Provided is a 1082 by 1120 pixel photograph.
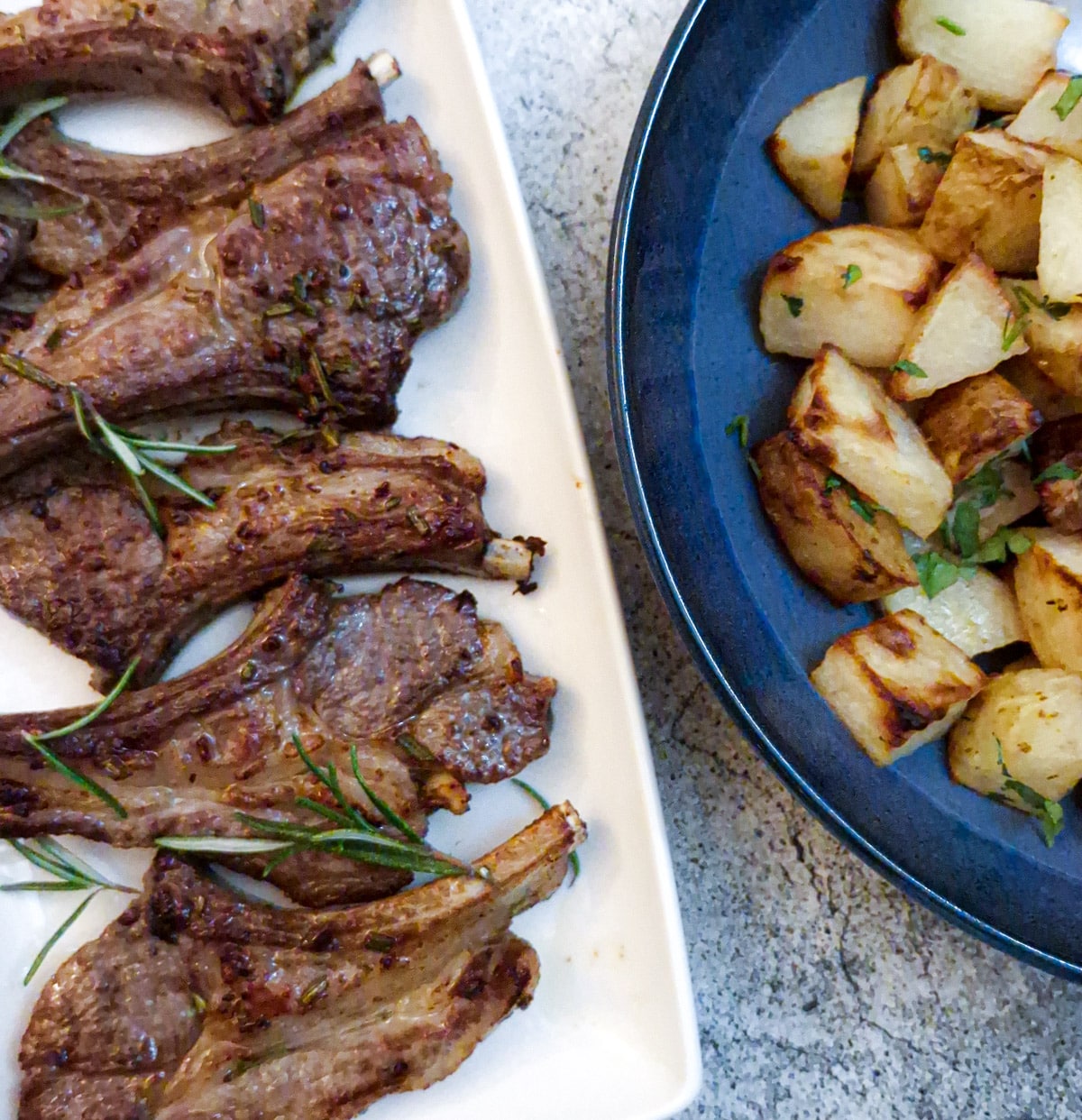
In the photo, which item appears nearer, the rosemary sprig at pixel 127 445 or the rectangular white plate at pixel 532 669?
the rosemary sprig at pixel 127 445

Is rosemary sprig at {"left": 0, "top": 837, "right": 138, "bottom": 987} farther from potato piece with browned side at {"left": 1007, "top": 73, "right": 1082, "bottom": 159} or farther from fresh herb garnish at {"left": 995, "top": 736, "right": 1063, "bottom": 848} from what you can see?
potato piece with browned side at {"left": 1007, "top": 73, "right": 1082, "bottom": 159}

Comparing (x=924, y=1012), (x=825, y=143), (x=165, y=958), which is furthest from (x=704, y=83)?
(x=924, y=1012)

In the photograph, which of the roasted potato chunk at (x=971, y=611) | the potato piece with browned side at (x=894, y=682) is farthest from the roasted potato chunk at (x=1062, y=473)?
the potato piece with browned side at (x=894, y=682)

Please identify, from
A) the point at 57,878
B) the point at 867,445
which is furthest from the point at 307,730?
the point at 867,445

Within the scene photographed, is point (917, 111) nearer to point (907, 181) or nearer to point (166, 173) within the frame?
point (907, 181)

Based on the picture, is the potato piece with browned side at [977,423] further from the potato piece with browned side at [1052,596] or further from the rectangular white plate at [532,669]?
the rectangular white plate at [532,669]

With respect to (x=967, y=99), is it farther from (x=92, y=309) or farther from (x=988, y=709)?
(x=92, y=309)
